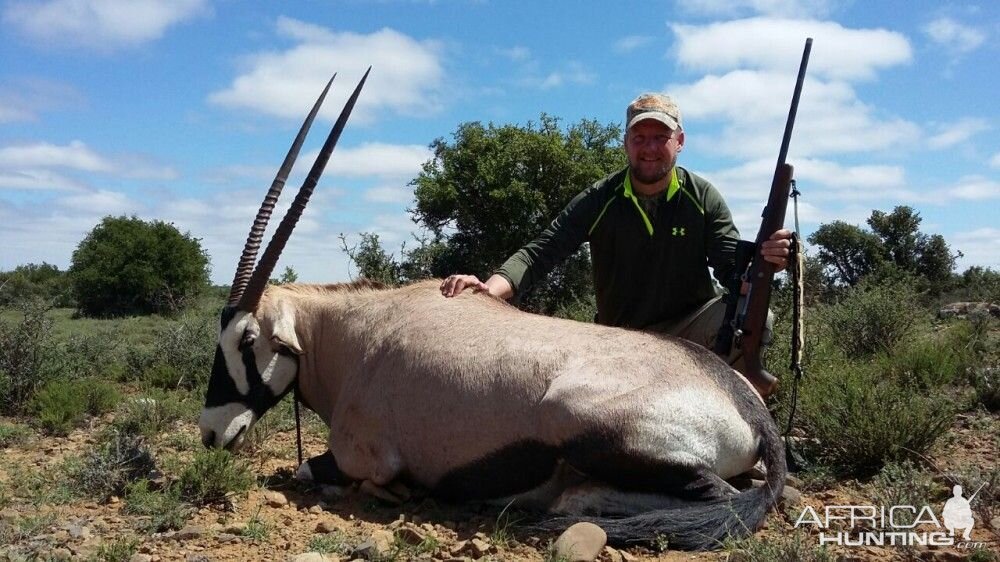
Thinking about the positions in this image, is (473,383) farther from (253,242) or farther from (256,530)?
(253,242)

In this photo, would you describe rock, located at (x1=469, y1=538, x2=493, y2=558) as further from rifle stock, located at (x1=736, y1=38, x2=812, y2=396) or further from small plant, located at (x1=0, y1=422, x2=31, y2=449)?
small plant, located at (x1=0, y1=422, x2=31, y2=449)

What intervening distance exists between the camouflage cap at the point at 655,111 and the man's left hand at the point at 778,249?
1.09m

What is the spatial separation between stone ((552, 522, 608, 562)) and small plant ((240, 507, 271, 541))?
4.55ft

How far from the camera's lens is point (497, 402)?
13.6 ft

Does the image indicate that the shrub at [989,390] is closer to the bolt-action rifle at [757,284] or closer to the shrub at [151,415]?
the bolt-action rifle at [757,284]

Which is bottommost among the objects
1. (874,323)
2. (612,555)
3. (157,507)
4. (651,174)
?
(612,555)

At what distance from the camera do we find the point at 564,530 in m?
3.74

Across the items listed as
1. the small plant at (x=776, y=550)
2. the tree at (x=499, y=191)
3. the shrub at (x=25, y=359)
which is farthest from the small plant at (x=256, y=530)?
the tree at (x=499, y=191)

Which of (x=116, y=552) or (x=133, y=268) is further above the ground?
(x=133, y=268)

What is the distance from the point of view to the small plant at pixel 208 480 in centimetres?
423

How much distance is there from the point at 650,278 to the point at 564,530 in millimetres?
2566

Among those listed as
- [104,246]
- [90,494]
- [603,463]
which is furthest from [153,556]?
[104,246]

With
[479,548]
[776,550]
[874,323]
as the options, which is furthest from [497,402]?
[874,323]

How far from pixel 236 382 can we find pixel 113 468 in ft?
2.87
